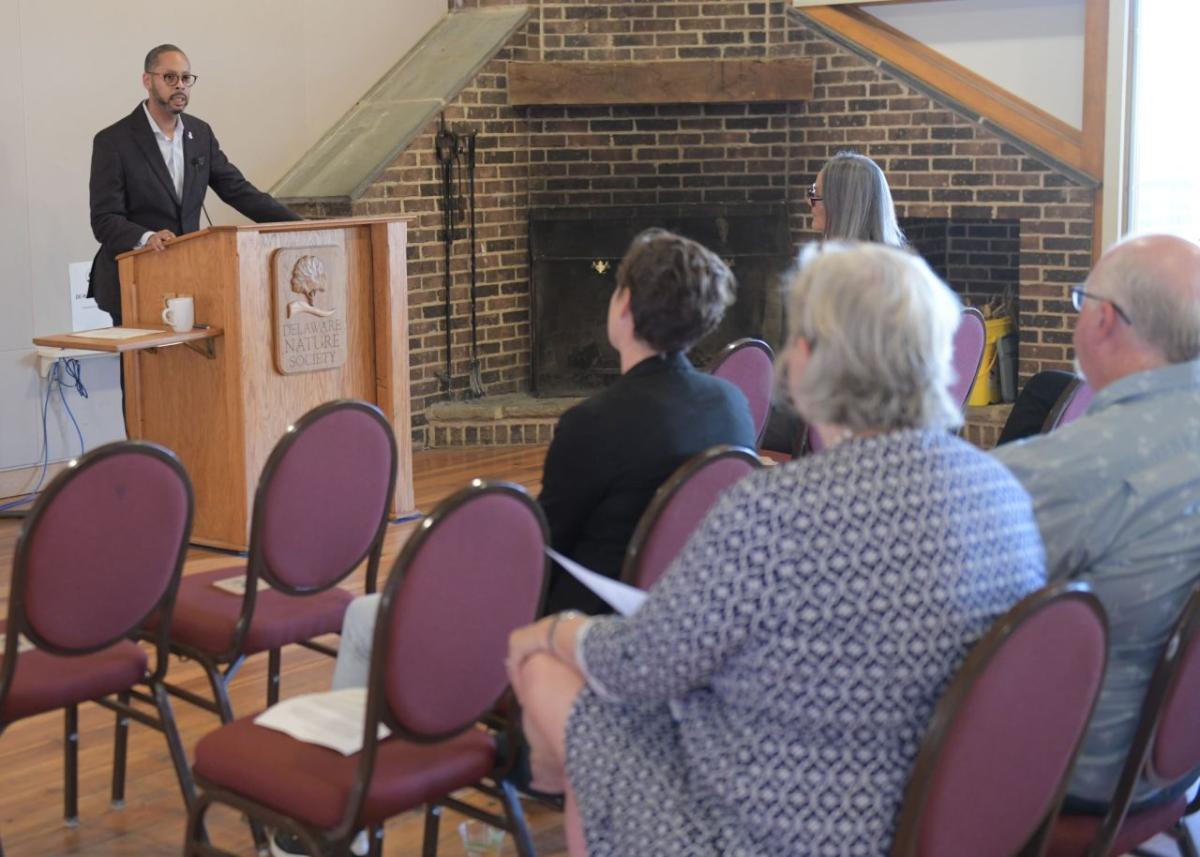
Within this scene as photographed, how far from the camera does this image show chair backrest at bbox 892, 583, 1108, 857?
5.58ft

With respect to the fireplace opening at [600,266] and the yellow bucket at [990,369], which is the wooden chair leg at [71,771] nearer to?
the fireplace opening at [600,266]

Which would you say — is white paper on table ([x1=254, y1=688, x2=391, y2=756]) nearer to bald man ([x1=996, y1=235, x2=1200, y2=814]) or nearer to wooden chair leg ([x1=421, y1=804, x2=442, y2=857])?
wooden chair leg ([x1=421, y1=804, x2=442, y2=857])

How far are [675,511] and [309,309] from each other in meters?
3.08

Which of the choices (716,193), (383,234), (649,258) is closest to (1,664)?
(649,258)

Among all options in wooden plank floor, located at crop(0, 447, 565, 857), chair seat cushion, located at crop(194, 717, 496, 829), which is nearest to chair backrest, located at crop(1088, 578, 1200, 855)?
chair seat cushion, located at crop(194, 717, 496, 829)

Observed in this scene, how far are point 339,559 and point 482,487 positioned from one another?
0.97 meters

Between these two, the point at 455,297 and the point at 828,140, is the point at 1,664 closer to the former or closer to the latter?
the point at 455,297

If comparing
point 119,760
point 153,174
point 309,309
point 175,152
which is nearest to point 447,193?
point 175,152

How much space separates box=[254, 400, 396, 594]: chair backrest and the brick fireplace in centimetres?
440

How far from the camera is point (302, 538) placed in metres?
2.96

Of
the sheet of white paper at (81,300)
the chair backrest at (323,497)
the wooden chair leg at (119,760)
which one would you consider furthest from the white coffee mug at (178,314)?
the chair backrest at (323,497)

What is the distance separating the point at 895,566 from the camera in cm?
171

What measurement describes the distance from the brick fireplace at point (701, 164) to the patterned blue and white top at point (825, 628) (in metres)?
5.76

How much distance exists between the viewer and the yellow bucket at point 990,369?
292 inches
